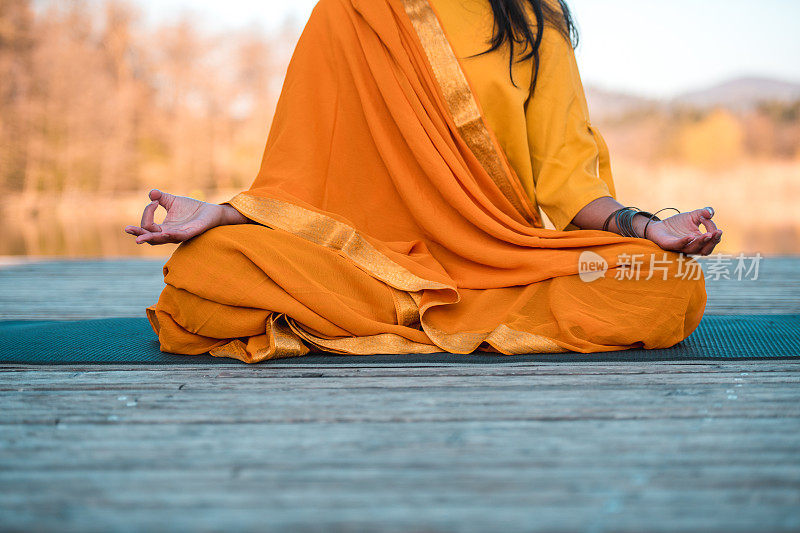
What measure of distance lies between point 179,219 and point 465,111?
31.3 inches

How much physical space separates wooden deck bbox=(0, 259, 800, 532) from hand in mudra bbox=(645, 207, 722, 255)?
27 cm

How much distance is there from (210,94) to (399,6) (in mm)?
18048

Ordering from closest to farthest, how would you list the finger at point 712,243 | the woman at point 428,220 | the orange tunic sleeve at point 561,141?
the finger at point 712,243 < the woman at point 428,220 < the orange tunic sleeve at point 561,141

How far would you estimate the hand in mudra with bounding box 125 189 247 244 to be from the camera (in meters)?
1.51

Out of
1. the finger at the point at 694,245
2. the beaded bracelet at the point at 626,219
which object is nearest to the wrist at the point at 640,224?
the beaded bracelet at the point at 626,219

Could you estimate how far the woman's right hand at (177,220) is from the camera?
1507 millimetres

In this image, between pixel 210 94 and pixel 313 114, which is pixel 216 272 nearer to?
pixel 313 114

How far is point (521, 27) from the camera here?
6.10ft

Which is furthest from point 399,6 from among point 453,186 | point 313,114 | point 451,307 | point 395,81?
point 451,307

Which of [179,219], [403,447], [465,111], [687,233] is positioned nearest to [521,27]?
[465,111]

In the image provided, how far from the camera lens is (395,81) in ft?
5.96

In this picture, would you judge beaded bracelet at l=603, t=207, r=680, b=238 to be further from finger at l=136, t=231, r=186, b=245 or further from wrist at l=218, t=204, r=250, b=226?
finger at l=136, t=231, r=186, b=245

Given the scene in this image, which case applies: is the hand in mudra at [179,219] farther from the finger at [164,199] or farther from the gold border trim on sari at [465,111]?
the gold border trim on sari at [465,111]

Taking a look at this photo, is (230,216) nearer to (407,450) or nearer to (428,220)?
(428,220)
